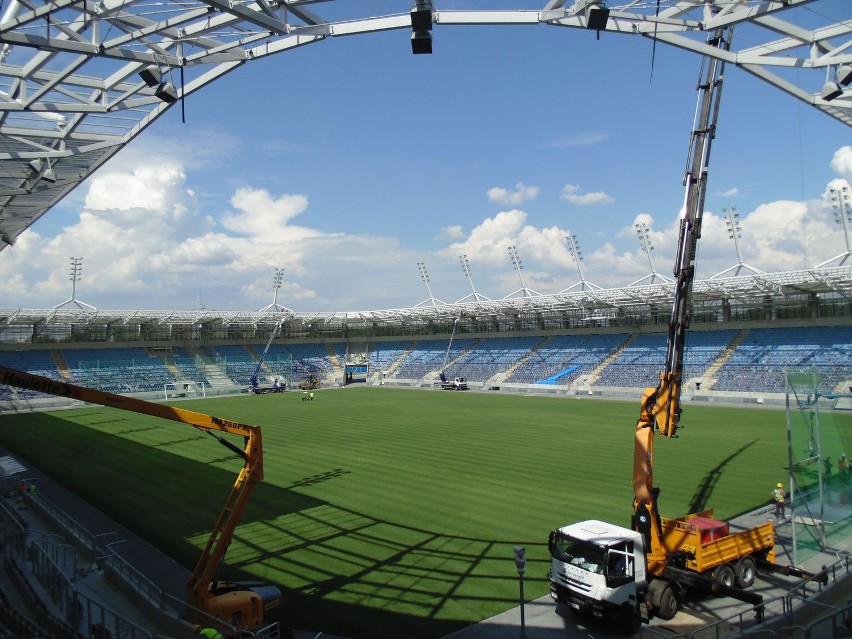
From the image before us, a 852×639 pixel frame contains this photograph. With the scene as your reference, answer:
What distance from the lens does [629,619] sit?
9680 mm

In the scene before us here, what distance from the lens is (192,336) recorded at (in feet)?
227

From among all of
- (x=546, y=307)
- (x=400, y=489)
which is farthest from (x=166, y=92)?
(x=546, y=307)

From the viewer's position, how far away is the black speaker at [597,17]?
914cm

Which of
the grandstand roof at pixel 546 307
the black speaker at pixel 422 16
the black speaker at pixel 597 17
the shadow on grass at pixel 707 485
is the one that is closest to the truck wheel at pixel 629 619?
the shadow on grass at pixel 707 485

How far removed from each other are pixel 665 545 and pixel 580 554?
1.95 meters

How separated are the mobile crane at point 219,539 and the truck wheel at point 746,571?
28.1 feet

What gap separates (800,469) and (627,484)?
266 inches

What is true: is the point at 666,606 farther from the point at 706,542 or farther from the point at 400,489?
the point at 400,489

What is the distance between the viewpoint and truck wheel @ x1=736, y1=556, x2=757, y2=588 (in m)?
11.4

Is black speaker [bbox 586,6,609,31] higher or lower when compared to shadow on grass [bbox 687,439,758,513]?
higher

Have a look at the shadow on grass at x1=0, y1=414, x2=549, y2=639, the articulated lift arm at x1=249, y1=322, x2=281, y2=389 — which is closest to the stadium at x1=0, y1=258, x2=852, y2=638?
the shadow on grass at x1=0, y1=414, x2=549, y2=639

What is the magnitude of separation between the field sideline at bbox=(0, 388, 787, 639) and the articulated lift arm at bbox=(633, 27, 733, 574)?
2.53 m

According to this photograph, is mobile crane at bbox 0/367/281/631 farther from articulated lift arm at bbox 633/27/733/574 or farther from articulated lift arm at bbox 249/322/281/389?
articulated lift arm at bbox 249/322/281/389

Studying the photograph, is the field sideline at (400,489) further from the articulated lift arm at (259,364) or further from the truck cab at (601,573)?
the articulated lift arm at (259,364)
